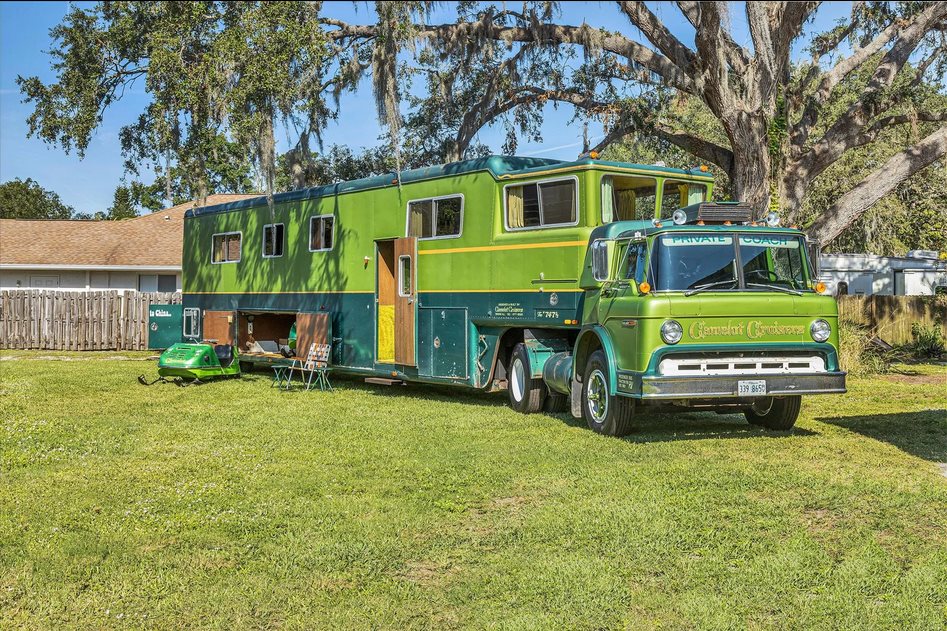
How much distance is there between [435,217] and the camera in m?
14.9

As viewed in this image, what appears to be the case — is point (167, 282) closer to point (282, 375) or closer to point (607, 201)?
point (282, 375)

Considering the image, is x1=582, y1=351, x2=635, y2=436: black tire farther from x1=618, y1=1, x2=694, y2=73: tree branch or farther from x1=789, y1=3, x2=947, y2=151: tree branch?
x1=789, y1=3, x2=947, y2=151: tree branch

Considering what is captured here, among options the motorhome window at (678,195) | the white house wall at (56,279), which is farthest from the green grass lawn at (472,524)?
the white house wall at (56,279)

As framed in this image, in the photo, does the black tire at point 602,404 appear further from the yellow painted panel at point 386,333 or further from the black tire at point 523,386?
the yellow painted panel at point 386,333

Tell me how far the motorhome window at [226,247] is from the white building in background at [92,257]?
13.5 metres

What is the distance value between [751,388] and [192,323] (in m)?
14.4

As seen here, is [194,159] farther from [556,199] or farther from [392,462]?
[392,462]

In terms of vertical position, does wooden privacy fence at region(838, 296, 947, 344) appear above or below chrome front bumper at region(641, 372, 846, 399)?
above

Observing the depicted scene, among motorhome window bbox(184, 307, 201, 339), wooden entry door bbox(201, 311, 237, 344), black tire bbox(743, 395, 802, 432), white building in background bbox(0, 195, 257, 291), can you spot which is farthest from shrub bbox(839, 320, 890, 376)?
white building in background bbox(0, 195, 257, 291)

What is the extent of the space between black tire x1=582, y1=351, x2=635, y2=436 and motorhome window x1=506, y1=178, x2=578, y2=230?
2171 millimetres

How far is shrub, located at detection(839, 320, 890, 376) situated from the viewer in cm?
1852

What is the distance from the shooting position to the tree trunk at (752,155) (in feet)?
57.2

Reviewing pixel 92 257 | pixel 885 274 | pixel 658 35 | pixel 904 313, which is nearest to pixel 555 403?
pixel 658 35

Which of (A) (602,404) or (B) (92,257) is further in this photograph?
(B) (92,257)
